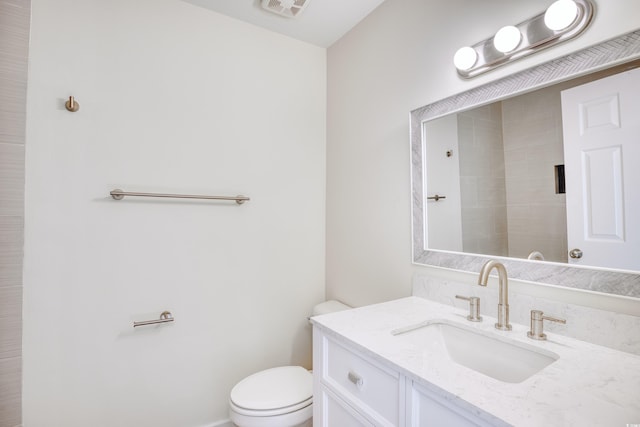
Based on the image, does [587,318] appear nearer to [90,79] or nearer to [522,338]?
[522,338]

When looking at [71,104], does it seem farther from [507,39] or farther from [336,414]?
[507,39]

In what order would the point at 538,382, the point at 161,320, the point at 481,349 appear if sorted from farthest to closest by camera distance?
the point at 161,320 < the point at 481,349 < the point at 538,382

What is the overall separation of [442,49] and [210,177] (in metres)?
1.33

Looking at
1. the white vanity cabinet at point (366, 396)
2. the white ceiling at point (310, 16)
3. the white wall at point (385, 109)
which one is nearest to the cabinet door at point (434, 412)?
the white vanity cabinet at point (366, 396)

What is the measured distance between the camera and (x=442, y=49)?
1.32 meters

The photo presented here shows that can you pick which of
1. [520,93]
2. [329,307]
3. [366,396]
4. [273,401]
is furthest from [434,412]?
[329,307]

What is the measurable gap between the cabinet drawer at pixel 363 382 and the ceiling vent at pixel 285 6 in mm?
1685

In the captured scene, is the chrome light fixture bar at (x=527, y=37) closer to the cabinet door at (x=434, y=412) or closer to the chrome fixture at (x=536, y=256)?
the chrome fixture at (x=536, y=256)

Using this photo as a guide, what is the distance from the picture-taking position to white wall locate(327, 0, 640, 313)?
1211 mm

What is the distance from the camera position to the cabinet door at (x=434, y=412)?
631 millimetres

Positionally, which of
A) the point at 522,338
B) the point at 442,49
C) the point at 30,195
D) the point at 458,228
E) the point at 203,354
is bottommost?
the point at 203,354

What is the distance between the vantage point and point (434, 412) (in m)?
0.71

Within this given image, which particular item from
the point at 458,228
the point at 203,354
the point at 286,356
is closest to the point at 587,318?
→ the point at 458,228

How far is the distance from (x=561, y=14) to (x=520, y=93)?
236 mm
